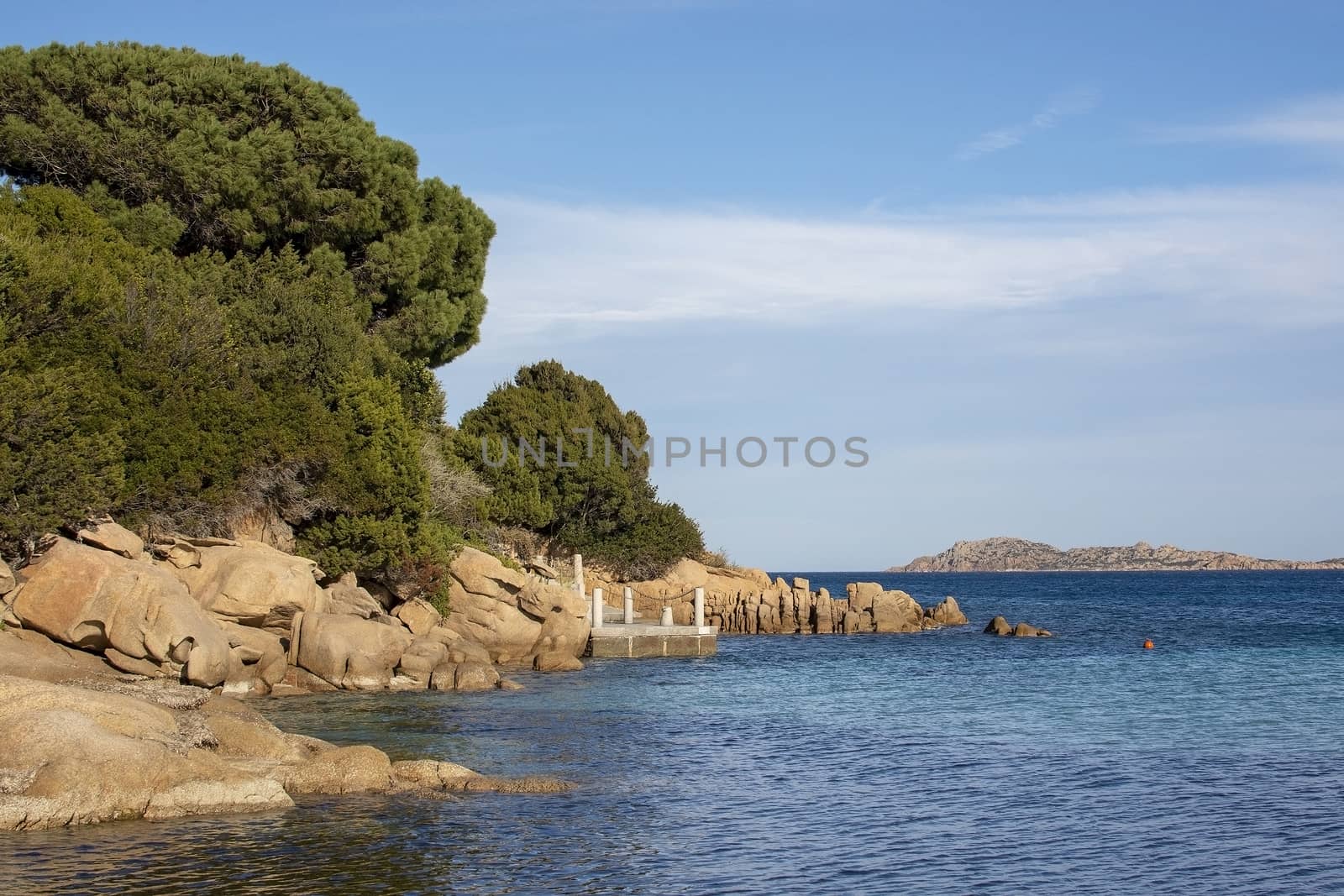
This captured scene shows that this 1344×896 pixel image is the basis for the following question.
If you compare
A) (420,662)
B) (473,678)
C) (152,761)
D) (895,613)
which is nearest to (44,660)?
(152,761)

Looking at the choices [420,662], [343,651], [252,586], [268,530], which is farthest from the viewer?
[268,530]

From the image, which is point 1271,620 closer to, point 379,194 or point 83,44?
point 379,194

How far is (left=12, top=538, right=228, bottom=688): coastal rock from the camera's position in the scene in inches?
864

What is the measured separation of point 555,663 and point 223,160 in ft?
56.7

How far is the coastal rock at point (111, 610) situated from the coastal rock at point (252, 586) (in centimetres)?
359

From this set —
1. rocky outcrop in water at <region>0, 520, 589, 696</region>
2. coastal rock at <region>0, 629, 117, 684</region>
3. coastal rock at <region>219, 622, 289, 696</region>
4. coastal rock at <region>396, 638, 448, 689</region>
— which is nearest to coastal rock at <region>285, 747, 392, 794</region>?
coastal rock at <region>0, 629, 117, 684</region>

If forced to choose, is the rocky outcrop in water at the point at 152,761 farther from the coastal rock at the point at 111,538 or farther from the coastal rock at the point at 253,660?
the coastal rock at the point at 253,660

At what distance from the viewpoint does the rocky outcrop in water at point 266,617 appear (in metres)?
22.2

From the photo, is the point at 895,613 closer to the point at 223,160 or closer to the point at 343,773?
the point at 223,160

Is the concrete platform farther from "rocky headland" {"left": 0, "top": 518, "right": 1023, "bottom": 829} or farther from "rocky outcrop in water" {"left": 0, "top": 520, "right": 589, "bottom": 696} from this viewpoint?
"rocky outcrop in water" {"left": 0, "top": 520, "right": 589, "bottom": 696}

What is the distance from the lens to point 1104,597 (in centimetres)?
11150

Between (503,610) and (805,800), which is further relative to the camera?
(503,610)

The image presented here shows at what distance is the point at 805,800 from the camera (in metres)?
17.6

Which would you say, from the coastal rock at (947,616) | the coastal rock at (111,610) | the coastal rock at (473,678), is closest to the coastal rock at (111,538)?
the coastal rock at (111,610)
